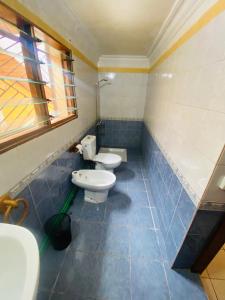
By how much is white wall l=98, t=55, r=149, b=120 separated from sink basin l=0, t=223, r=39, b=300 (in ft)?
→ 9.57

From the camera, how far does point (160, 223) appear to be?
4.99ft

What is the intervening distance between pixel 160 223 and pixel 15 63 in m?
1.98

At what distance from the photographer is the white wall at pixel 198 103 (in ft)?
2.44

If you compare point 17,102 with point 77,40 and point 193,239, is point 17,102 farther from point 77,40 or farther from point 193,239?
point 193,239

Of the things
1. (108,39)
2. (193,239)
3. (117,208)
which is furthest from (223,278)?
(108,39)

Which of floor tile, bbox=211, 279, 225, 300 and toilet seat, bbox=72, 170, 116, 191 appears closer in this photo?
floor tile, bbox=211, 279, 225, 300

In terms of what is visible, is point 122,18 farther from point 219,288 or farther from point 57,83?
point 219,288

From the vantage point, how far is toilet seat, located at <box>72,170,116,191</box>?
5.31ft

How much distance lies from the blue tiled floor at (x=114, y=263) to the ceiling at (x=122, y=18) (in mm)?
2112

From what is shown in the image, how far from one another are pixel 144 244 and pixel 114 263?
0.35 metres

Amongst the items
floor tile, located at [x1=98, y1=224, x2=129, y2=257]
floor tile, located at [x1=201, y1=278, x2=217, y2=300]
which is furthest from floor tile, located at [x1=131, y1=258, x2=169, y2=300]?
floor tile, located at [x1=201, y1=278, x2=217, y2=300]

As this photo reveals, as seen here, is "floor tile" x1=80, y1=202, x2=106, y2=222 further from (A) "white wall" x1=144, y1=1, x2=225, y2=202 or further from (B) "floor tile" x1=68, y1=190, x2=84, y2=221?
(A) "white wall" x1=144, y1=1, x2=225, y2=202

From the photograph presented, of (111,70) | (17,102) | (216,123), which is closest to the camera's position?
(216,123)

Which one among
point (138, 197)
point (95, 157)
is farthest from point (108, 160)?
point (138, 197)
